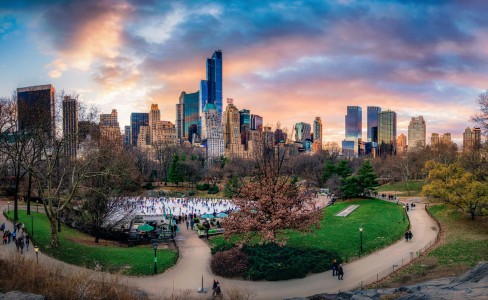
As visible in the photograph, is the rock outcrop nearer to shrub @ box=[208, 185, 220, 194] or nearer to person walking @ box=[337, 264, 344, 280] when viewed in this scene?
person walking @ box=[337, 264, 344, 280]

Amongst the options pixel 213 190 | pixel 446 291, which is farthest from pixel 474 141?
pixel 213 190

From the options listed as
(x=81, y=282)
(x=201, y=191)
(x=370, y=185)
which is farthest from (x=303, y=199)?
(x=201, y=191)

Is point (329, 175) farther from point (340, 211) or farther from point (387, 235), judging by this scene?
point (387, 235)

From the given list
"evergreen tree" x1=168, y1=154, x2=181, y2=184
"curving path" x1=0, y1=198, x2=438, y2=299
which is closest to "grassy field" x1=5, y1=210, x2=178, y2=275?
"curving path" x1=0, y1=198, x2=438, y2=299

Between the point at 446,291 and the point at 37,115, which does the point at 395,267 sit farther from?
the point at 37,115

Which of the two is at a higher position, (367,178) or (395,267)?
(367,178)

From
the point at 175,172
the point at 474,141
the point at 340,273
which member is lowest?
the point at 340,273
